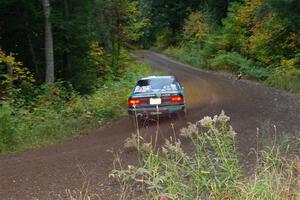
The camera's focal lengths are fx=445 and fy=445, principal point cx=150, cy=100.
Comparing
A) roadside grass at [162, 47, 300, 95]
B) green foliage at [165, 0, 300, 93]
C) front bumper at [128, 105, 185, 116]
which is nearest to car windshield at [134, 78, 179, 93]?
front bumper at [128, 105, 185, 116]

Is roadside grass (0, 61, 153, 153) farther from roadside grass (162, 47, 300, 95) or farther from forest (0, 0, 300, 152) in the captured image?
roadside grass (162, 47, 300, 95)

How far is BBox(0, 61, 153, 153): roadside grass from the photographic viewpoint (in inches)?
486

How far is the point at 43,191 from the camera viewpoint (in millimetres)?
7848

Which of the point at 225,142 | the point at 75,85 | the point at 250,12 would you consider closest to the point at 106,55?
the point at 75,85

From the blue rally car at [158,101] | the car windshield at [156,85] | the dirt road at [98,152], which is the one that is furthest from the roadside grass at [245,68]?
the blue rally car at [158,101]

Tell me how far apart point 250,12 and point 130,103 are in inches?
977

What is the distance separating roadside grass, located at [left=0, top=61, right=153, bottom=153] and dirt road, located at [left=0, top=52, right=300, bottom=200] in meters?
0.72

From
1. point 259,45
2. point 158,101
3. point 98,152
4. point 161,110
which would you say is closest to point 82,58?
point 158,101

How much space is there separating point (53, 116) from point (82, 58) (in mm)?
8554

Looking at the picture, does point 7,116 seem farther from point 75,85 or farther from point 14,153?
point 75,85

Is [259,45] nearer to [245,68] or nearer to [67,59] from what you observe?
[245,68]

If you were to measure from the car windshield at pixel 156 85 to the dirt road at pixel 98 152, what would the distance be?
1.16m

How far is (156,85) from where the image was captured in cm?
1455

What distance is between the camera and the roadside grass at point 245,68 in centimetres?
2402
